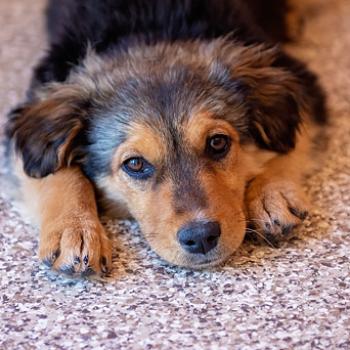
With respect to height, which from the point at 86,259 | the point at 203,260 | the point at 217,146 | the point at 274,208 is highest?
the point at 217,146

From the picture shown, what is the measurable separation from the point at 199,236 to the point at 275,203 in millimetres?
384

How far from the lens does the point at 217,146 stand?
2.66m

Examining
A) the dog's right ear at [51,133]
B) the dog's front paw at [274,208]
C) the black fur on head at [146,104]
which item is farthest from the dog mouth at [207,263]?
the dog's right ear at [51,133]

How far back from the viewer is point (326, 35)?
4332mm

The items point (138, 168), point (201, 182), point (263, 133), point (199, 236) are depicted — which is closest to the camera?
point (199, 236)

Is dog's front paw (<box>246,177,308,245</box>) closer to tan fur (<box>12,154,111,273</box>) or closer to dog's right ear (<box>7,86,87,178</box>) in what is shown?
tan fur (<box>12,154,111,273</box>)

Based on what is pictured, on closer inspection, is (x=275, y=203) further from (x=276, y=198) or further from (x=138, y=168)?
(x=138, y=168)

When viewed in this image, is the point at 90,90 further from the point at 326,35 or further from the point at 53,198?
the point at 326,35

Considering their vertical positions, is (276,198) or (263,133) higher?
(263,133)

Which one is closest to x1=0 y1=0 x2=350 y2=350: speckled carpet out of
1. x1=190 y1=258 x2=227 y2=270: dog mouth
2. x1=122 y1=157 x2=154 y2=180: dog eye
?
x1=190 y1=258 x2=227 y2=270: dog mouth

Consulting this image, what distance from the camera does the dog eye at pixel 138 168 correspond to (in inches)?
104

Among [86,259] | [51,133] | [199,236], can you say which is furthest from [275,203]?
[51,133]

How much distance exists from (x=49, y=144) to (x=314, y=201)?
3.24 feet

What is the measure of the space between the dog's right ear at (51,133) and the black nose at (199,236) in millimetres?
590
